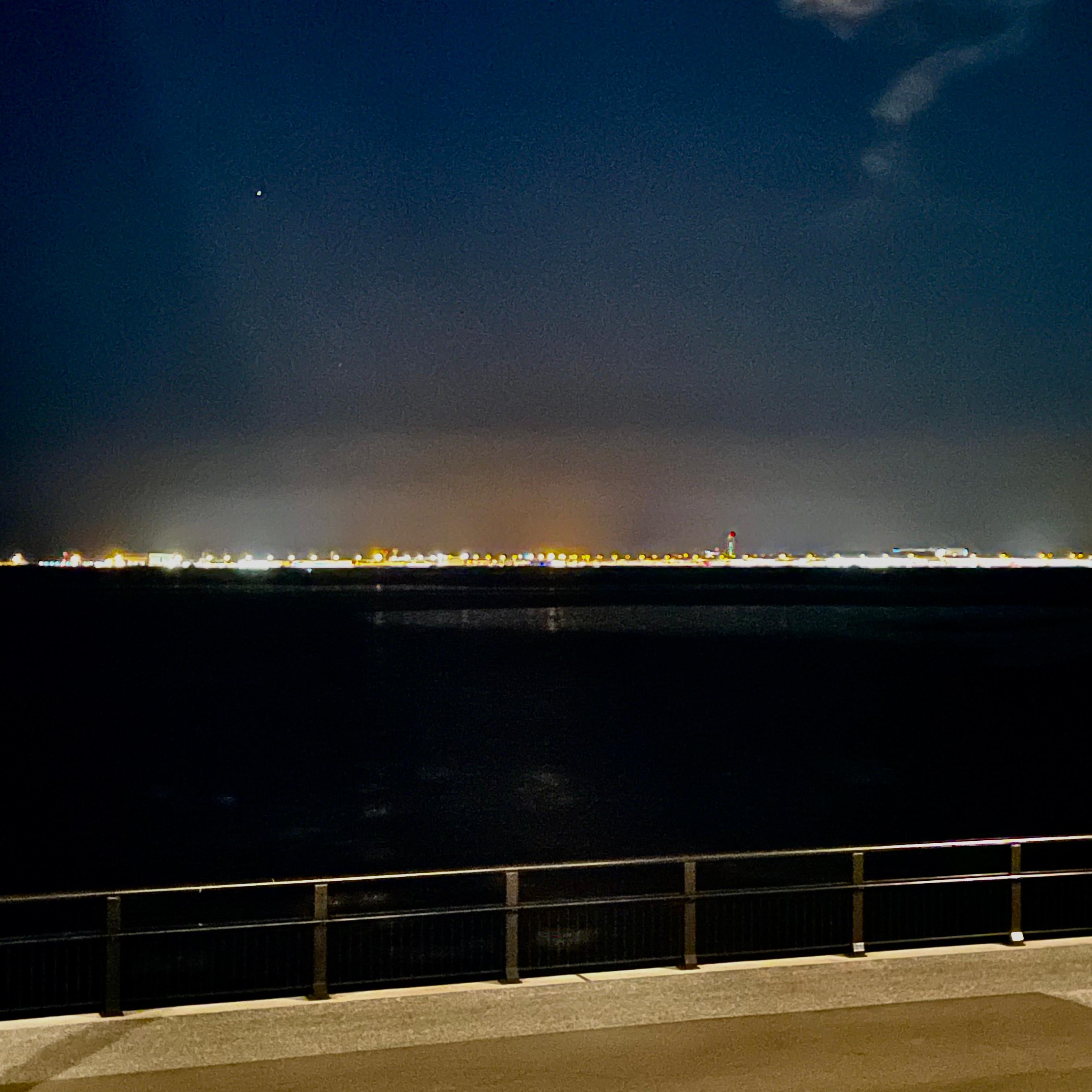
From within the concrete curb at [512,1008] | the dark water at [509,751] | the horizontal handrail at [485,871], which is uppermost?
the horizontal handrail at [485,871]

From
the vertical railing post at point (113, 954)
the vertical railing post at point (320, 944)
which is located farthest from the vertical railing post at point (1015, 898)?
the vertical railing post at point (113, 954)

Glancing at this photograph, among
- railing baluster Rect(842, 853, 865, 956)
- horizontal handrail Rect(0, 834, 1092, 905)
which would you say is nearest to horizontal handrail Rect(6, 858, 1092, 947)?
railing baluster Rect(842, 853, 865, 956)

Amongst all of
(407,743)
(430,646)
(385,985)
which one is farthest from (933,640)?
(385,985)

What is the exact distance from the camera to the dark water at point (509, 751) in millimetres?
33688

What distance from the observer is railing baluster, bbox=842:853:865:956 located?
1109cm

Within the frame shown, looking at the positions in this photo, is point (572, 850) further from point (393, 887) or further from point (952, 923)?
point (952, 923)

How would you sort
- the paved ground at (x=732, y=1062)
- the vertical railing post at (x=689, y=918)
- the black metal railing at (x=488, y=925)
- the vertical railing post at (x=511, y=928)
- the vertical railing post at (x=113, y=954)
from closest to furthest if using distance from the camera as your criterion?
1. the paved ground at (x=732, y=1062)
2. the vertical railing post at (x=113, y=954)
3. the vertical railing post at (x=511, y=928)
4. the vertical railing post at (x=689, y=918)
5. the black metal railing at (x=488, y=925)

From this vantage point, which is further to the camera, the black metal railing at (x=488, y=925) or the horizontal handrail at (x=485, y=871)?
the black metal railing at (x=488, y=925)

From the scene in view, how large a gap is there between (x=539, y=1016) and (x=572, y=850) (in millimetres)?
22529

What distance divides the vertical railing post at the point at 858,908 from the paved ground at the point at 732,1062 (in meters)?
1.69

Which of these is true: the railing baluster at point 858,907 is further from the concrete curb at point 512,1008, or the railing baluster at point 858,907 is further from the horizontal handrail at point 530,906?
the concrete curb at point 512,1008

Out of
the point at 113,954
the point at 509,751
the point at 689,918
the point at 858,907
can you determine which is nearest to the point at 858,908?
the point at 858,907

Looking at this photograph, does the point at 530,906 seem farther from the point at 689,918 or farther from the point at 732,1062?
the point at 732,1062

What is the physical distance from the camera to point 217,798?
40.8 metres
